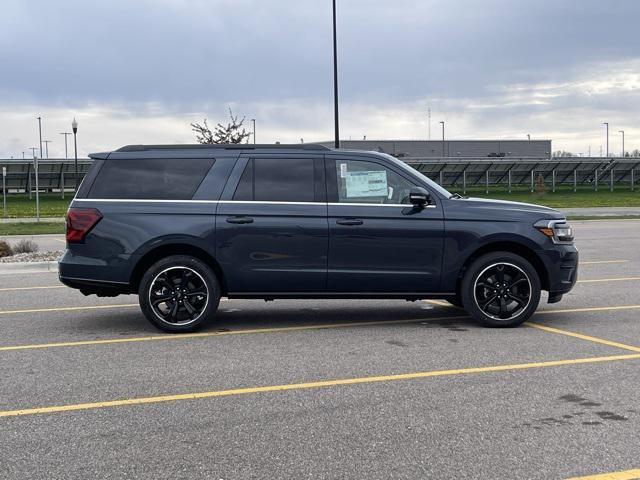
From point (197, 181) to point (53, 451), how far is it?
3879 millimetres

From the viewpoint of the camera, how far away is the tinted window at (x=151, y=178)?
7426 millimetres

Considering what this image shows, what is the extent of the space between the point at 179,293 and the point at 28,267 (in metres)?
7.50

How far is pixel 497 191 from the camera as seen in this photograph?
5647cm

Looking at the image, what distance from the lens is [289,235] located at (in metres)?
7.32

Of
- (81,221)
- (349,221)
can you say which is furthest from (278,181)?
(81,221)

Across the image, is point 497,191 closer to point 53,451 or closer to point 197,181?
point 197,181

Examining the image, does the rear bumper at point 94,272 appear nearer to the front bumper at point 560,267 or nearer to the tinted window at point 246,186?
the tinted window at point 246,186

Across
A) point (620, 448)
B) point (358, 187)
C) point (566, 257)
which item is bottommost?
point (620, 448)

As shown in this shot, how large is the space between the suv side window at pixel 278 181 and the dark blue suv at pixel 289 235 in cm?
1

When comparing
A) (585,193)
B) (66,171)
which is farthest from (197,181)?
(585,193)

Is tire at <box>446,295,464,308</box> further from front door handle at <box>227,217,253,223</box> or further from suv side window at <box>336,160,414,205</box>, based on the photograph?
front door handle at <box>227,217,253,223</box>

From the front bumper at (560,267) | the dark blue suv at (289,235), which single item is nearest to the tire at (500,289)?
the dark blue suv at (289,235)

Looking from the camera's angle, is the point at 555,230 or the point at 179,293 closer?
the point at 179,293

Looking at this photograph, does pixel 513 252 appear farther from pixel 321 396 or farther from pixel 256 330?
pixel 321 396
